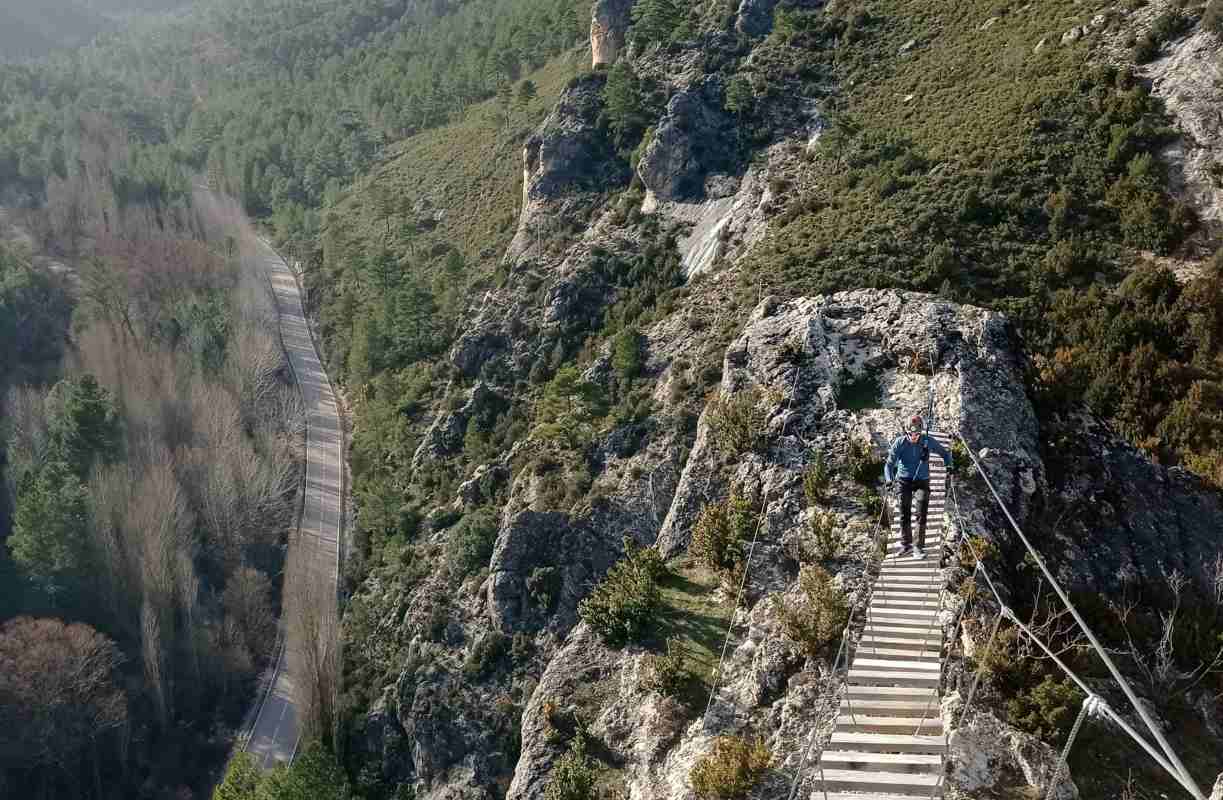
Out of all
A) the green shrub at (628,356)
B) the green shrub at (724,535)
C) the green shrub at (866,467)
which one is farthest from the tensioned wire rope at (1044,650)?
the green shrub at (628,356)

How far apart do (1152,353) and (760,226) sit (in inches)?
703

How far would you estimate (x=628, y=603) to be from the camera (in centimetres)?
1706

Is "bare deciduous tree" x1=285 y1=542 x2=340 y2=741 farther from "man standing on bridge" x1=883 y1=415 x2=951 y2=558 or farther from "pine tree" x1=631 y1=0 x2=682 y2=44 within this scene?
"pine tree" x1=631 y1=0 x2=682 y2=44

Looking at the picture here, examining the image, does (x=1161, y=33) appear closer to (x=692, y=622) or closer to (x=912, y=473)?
(x=912, y=473)

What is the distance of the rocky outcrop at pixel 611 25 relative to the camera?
193ft

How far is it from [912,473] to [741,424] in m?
6.60

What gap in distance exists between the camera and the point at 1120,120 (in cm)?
2816

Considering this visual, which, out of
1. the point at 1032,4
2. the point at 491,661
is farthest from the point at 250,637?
the point at 1032,4

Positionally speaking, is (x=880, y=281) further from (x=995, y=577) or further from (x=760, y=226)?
(x=995, y=577)

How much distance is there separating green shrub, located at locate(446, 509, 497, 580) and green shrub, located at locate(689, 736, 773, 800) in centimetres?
2178

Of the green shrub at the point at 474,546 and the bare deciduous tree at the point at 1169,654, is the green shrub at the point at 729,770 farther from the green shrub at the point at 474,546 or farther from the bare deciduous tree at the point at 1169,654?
the green shrub at the point at 474,546

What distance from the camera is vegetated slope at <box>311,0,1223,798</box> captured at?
15859mm

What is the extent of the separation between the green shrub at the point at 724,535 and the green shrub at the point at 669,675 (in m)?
2.55

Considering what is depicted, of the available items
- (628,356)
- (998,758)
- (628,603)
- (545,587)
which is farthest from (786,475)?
(628,356)
